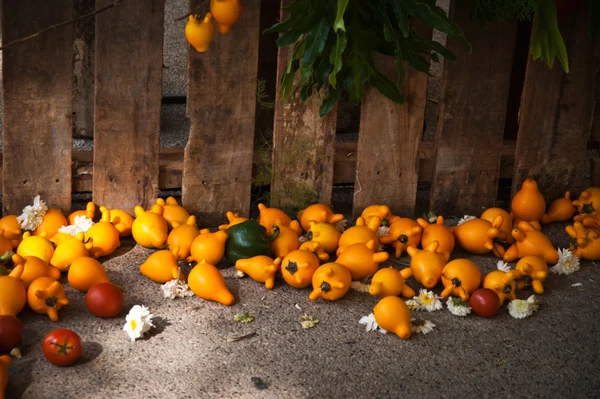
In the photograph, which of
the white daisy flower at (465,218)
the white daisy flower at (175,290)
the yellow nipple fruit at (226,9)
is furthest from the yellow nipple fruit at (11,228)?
the white daisy flower at (465,218)

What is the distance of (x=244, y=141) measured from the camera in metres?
3.45

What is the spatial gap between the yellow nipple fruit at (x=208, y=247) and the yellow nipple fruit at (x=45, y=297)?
1.91ft

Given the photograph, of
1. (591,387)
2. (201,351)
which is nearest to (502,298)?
(591,387)

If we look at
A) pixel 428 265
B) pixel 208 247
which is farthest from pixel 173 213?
pixel 428 265

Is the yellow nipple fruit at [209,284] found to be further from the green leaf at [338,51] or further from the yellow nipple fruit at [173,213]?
the green leaf at [338,51]

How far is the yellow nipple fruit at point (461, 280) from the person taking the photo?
3.01 meters

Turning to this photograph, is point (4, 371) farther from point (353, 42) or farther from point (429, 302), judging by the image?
point (353, 42)

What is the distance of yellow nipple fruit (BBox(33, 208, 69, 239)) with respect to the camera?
3.22 meters

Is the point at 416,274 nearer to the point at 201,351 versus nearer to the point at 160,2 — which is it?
the point at 201,351

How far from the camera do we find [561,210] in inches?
152

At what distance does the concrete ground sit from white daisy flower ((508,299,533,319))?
0.10ft

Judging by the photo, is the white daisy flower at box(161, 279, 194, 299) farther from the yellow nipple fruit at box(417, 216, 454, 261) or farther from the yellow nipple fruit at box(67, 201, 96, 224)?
the yellow nipple fruit at box(417, 216, 454, 261)

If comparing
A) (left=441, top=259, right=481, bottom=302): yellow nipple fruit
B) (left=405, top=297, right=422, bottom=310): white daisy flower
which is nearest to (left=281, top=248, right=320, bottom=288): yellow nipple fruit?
(left=405, top=297, right=422, bottom=310): white daisy flower

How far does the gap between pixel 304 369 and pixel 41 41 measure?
164 cm
